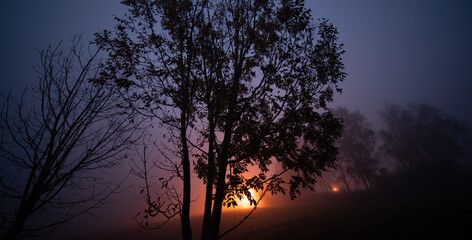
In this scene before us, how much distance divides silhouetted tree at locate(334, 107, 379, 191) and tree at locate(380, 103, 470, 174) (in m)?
4.95

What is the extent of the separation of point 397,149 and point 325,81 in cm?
4532

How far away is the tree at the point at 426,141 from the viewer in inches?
1367

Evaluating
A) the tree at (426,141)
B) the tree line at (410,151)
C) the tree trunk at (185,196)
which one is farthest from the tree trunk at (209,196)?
the tree at (426,141)

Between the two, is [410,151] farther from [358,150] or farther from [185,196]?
[185,196]

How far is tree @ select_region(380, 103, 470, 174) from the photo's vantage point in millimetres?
34719

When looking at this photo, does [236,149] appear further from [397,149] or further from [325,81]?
[397,149]

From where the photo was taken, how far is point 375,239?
12445 millimetres

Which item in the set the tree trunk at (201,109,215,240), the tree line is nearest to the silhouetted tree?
the tree line

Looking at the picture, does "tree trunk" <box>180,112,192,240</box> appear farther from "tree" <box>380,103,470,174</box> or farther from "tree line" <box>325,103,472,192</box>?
"tree" <box>380,103,470,174</box>

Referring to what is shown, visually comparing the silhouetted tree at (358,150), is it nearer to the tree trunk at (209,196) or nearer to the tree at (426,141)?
the tree at (426,141)

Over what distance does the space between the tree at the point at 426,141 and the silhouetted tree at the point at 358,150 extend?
4949 mm

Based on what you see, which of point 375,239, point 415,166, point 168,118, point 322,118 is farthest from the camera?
point 415,166

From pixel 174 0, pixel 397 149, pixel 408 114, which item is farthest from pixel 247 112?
pixel 408 114

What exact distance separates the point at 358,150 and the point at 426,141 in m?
14.0
